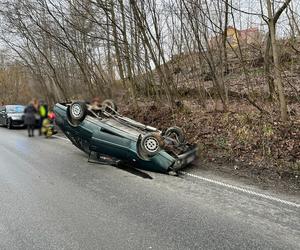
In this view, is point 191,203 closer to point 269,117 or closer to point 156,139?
point 156,139

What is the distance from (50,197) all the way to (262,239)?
3.47 meters

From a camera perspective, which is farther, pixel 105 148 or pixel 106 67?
pixel 106 67

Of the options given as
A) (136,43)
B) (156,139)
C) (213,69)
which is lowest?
(156,139)

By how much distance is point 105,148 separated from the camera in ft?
26.0

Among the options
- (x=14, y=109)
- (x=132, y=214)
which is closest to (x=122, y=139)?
(x=132, y=214)

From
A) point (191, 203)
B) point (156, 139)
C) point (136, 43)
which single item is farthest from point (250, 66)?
point (191, 203)

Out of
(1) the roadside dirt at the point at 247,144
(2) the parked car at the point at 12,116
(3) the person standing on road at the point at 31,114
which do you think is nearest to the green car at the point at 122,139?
(1) the roadside dirt at the point at 247,144

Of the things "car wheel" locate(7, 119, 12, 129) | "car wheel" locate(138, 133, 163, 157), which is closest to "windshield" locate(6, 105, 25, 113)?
"car wheel" locate(7, 119, 12, 129)

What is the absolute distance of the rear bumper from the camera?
7180 millimetres

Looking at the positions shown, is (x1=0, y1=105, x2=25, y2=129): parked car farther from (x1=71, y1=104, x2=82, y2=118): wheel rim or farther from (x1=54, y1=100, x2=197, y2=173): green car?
(x1=71, y1=104, x2=82, y2=118): wheel rim

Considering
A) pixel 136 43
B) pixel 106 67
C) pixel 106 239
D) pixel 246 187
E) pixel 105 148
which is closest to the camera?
pixel 106 239

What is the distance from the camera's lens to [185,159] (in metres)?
7.38

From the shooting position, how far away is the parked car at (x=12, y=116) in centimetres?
1884

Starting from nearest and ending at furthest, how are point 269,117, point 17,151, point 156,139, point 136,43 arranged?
1. point 156,139
2. point 269,117
3. point 17,151
4. point 136,43
